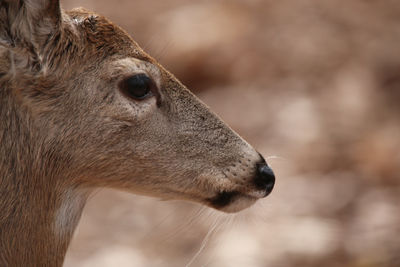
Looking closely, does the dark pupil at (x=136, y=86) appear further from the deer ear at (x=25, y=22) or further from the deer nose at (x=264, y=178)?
the deer nose at (x=264, y=178)

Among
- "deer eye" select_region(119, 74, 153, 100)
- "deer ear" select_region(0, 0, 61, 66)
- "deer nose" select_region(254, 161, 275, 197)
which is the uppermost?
"deer ear" select_region(0, 0, 61, 66)

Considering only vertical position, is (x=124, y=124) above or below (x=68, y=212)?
above

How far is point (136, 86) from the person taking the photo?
3934 millimetres

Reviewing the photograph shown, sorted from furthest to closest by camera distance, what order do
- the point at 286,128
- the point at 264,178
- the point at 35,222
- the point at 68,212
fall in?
the point at 286,128 < the point at 264,178 < the point at 68,212 < the point at 35,222

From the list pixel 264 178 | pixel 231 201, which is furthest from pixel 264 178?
pixel 231 201

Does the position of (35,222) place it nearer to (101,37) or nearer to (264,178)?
(101,37)

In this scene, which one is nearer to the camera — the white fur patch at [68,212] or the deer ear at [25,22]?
the deer ear at [25,22]

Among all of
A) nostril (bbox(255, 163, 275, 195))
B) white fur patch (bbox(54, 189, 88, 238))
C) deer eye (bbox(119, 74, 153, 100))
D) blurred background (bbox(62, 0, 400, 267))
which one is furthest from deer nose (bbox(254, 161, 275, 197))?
white fur patch (bbox(54, 189, 88, 238))

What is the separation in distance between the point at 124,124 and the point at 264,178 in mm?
764

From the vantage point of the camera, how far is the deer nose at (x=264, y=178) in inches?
162

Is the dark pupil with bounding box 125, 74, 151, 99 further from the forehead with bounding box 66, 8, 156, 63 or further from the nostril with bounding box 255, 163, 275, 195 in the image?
the nostril with bounding box 255, 163, 275, 195

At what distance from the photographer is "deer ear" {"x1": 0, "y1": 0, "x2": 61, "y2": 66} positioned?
146 inches

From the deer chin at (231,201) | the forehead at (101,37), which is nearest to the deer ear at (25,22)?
the forehead at (101,37)

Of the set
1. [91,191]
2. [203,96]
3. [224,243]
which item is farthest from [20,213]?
[203,96]
